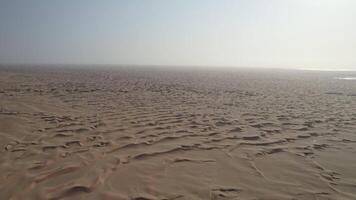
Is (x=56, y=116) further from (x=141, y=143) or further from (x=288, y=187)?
(x=288, y=187)

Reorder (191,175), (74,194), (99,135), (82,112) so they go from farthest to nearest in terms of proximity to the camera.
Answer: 1. (82,112)
2. (99,135)
3. (191,175)
4. (74,194)

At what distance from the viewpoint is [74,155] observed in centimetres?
482

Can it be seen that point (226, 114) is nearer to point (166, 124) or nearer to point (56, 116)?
point (166, 124)

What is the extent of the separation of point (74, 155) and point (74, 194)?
1.49 meters

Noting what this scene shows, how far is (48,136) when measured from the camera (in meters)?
5.96

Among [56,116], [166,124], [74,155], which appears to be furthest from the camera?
[56,116]

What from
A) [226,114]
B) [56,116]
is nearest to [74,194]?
[56,116]

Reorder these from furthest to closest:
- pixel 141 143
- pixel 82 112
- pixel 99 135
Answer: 1. pixel 82 112
2. pixel 99 135
3. pixel 141 143

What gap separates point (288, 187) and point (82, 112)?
7016 millimetres

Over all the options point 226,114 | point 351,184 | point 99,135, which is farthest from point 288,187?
point 226,114

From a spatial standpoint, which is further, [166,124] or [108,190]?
[166,124]

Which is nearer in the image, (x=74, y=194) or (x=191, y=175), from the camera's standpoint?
(x=74, y=194)

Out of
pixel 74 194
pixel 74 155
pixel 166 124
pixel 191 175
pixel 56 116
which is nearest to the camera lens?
pixel 74 194

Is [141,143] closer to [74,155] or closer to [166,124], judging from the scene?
[74,155]
